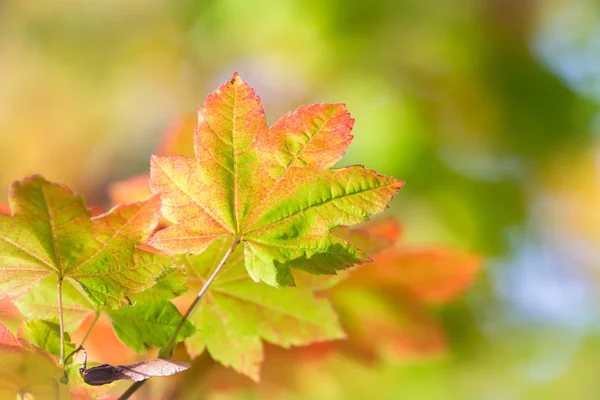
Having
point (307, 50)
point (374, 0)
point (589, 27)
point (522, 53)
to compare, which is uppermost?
point (589, 27)

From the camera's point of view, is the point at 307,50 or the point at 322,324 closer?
the point at 322,324

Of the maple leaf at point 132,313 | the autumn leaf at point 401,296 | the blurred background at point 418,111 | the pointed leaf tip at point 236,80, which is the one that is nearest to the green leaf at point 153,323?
the maple leaf at point 132,313

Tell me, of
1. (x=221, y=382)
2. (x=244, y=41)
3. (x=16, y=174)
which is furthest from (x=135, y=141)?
(x=221, y=382)

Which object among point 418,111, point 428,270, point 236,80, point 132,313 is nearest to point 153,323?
point 132,313

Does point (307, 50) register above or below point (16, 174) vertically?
above

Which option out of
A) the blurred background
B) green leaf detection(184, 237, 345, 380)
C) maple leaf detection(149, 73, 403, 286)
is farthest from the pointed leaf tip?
the blurred background

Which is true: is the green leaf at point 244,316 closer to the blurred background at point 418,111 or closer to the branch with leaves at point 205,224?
the branch with leaves at point 205,224

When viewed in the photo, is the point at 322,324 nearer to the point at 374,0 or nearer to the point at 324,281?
the point at 324,281
